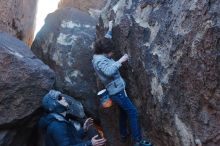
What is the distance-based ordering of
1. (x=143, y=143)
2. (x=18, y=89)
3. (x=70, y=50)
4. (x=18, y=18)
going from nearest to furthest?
1. (x=143, y=143)
2. (x=18, y=89)
3. (x=70, y=50)
4. (x=18, y=18)

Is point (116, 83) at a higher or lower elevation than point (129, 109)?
higher

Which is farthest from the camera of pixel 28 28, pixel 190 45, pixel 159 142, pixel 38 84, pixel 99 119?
pixel 28 28

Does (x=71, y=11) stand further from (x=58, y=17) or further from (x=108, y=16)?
(x=108, y=16)

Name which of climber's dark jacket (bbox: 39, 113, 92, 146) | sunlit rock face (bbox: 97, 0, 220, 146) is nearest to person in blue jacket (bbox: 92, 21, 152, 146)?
sunlit rock face (bbox: 97, 0, 220, 146)

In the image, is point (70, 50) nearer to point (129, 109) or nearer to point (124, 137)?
point (124, 137)

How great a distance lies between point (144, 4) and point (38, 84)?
232 centimetres

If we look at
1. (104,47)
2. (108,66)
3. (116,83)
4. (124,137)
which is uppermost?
(104,47)

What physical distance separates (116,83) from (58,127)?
1417 mm

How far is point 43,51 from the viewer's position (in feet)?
31.0

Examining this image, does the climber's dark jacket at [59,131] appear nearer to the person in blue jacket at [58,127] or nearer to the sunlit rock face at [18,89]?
the person in blue jacket at [58,127]

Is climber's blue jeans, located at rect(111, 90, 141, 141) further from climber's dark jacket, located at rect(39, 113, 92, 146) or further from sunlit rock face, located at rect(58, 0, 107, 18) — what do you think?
sunlit rock face, located at rect(58, 0, 107, 18)

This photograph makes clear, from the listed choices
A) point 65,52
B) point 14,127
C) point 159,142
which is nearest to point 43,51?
point 65,52

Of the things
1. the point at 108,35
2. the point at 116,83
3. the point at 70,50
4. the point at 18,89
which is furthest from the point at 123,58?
the point at 70,50

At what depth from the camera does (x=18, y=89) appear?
7090 millimetres
